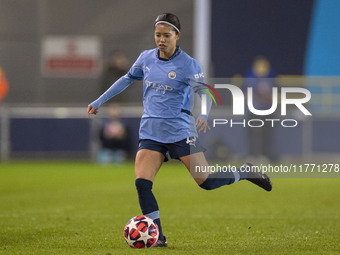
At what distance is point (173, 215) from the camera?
9648mm

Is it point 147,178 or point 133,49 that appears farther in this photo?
point 133,49

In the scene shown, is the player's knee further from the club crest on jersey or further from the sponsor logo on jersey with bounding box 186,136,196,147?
the club crest on jersey

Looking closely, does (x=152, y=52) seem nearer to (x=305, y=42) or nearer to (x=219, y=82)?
(x=219, y=82)

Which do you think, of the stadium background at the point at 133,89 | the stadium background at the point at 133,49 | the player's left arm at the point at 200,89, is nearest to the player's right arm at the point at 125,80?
the player's left arm at the point at 200,89

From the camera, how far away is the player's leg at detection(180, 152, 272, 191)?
6883 mm

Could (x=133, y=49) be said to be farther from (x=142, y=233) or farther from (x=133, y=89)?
(x=142, y=233)

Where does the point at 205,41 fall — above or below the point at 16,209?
above

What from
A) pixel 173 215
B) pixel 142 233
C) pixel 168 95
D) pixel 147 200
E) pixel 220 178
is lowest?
pixel 173 215

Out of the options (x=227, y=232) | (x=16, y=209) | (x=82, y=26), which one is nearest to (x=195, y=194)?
(x=16, y=209)

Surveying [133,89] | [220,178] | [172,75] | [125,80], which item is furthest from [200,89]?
[133,89]

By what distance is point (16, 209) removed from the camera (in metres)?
10.2

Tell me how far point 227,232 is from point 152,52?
82.5 inches

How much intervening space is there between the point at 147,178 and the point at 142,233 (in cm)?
49

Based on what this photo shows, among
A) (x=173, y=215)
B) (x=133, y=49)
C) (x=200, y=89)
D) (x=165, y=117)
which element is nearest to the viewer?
(x=165, y=117)
